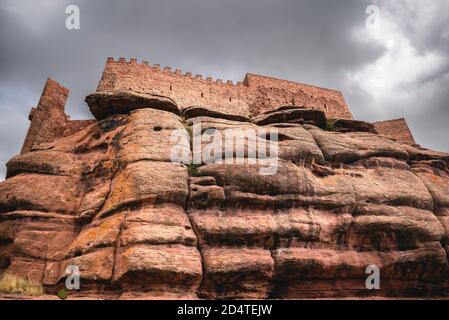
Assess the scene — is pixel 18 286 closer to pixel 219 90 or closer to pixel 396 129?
pixel 219 90

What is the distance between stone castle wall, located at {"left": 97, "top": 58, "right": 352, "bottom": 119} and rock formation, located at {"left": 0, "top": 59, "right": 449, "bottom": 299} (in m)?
8.74

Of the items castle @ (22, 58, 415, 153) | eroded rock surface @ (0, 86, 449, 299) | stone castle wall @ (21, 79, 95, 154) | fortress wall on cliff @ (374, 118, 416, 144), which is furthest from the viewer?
fortress wall on cliff @ (374, 118, 416, 144)

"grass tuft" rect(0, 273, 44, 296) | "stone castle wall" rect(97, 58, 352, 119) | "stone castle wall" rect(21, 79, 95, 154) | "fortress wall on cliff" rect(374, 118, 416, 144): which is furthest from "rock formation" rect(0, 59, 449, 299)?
"fortress wall on cliff" rect(374, 118, 416, 144)

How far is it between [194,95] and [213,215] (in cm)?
1526

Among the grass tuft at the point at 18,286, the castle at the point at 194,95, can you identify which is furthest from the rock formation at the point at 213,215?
the castle at the point at 194,95

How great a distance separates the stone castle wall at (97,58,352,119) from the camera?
21.5 m

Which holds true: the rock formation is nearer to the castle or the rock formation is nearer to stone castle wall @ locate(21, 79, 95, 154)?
stone castle wall @ locate(21, 79, 95, 154)

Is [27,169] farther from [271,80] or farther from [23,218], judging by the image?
[271,80]

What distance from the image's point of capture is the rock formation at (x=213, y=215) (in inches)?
325

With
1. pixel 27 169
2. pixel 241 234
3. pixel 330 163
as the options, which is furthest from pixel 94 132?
pixel 330 163

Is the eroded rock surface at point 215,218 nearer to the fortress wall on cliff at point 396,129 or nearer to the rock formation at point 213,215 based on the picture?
the rock formation at point 213,215

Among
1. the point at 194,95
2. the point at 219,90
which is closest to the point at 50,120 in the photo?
the point at 194,95
